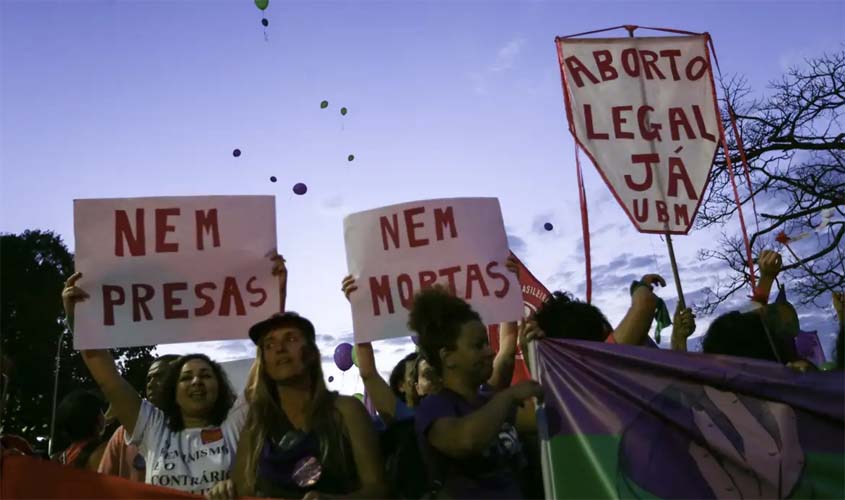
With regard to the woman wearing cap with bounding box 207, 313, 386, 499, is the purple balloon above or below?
above

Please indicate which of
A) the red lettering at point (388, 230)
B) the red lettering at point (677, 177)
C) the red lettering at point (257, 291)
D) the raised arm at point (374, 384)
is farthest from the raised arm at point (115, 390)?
the red lettering at point (677, 177)

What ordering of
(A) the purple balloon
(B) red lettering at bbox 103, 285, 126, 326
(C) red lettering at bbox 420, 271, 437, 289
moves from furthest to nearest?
1. (A) the purple balloon
2. (C) red lettering at bbox 420, 271, 437, 289
3. (B) red lettering at bbox 103, 285, 126, 326

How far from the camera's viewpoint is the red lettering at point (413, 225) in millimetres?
4844

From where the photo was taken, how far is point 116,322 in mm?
4492

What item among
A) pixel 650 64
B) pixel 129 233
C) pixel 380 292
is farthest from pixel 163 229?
pixel 650 64

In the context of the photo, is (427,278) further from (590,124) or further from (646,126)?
(646,126)

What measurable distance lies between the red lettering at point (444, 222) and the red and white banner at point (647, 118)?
106cm

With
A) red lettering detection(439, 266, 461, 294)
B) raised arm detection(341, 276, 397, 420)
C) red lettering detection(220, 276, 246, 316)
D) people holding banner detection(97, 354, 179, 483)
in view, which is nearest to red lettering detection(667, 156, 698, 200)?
red lettering detection(439, 266, 461, 294)

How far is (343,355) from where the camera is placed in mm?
12031

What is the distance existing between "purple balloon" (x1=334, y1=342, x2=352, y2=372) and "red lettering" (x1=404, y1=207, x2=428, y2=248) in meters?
7.35

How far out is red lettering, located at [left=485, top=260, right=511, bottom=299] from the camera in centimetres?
464

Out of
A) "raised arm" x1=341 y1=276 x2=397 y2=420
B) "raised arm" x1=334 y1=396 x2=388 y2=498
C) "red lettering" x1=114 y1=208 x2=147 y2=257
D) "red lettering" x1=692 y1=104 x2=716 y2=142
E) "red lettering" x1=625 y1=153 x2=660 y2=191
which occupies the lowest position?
"raised arm" x1=334 y1=396 x2=388 y2=498

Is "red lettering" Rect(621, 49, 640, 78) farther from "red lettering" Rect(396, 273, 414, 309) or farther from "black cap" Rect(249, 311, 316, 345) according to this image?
"black cap" Rect(249, 311, 316, 345)

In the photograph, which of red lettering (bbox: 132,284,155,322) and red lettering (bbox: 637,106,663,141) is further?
red lettering (bbox: 637,106,663,141)
